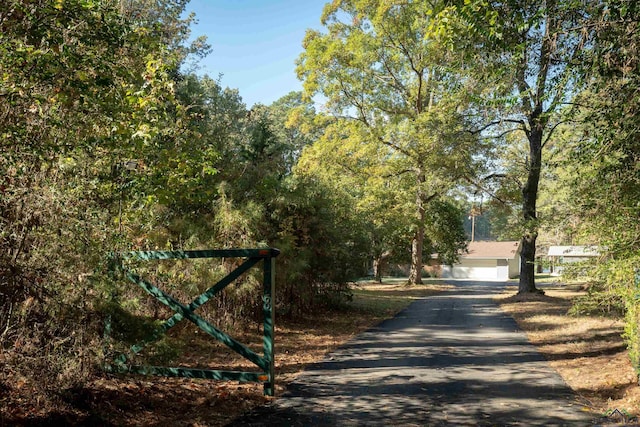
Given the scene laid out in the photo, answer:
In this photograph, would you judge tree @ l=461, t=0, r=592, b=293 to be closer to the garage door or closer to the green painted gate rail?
the green painted gate rail

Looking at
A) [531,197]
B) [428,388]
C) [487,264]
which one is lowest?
[487,264]

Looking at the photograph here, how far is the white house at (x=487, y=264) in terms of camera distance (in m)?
58.2

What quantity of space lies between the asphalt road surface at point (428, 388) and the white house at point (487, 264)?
48.9 meters

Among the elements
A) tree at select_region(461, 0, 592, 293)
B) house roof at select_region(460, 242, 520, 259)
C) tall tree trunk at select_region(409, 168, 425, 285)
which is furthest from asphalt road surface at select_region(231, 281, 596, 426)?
house roof at select_region(460, 242, 520, 259)

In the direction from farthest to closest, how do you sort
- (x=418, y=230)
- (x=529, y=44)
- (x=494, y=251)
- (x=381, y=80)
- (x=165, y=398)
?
(x=494, y=251)
(x=418, y=230)
(x=381, y=80)
(x=529, y=44)
(x=165, y=398)

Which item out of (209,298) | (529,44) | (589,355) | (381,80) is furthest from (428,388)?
(381,80)

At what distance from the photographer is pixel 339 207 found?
16000 mm

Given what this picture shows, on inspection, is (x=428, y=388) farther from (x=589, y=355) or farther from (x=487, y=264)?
(x=487, y=264)

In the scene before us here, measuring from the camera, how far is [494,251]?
60000 mm

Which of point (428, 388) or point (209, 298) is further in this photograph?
point (428, 388)

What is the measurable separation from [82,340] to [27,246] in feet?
3.47

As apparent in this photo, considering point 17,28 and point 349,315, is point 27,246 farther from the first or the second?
point 349,315

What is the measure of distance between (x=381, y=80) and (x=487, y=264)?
36876mm

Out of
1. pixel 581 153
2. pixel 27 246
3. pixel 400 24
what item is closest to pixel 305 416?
pixel 27 246
